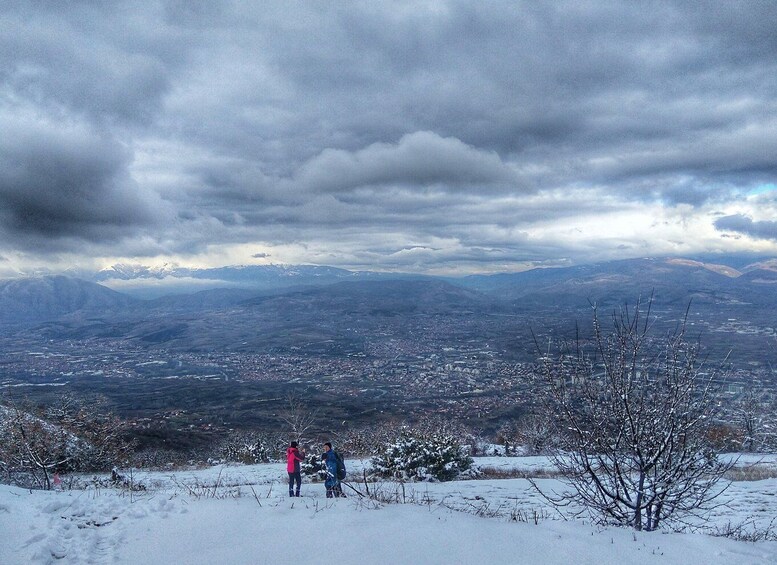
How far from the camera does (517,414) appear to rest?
66.2 metres

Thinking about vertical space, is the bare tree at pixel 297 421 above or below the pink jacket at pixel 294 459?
below

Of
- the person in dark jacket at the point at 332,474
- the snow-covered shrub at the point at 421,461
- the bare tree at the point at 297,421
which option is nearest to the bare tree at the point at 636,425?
the person in dark jacket at the point at 332,474

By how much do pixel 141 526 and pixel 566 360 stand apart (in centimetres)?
803

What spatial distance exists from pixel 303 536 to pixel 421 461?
12008mm

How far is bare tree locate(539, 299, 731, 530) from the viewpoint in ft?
21.4

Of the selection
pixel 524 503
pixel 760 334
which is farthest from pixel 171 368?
pixel 760 334

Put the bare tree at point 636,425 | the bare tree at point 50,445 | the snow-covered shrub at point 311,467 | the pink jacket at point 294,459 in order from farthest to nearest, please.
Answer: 1. the snow-covered shrub at point 311,467
2. the bare tree at point 50,445
3. the pink jacket at point 294,459
4. the bare tree at point 636,425

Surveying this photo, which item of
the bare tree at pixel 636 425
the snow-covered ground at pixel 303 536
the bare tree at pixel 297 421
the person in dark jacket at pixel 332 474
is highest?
the bare tree at pixel 636 425

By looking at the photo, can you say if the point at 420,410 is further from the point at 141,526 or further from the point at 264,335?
the point at 264,335

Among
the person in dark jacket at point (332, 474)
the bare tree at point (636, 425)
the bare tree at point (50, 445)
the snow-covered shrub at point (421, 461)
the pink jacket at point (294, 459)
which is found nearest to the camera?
the bare tree at point (636, 425)

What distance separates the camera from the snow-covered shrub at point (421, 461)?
17.4 m

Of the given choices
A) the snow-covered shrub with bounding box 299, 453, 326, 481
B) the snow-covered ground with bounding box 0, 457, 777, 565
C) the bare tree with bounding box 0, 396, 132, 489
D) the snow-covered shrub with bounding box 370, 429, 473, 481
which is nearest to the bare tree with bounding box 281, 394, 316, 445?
the snow-covered shrub with bounding box 299, 453, 326, 481

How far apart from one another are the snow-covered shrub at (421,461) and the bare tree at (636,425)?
11.1 metres

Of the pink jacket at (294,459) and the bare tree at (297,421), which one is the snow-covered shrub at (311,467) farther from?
the pink jacket at (294,459)
